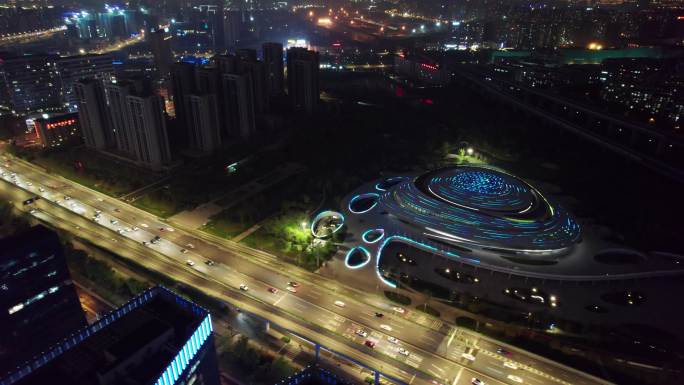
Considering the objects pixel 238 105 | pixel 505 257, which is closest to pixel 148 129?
pixel 238 105

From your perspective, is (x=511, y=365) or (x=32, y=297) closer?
(x=511, y=365)

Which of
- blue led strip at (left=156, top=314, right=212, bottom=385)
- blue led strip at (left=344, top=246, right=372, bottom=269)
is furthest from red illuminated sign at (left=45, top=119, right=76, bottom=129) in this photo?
blue led strip at (left=156, top=314, right=212, bottom=385)

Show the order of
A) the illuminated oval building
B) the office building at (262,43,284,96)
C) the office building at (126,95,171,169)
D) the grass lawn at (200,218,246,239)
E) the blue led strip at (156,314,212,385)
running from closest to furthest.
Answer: the blue led strip at (156,314,212,385), the illuminated oval building, the grass lawn at (200,218,246,239), the office building at (126,95,171,169), the office building at (262,43,284,96)

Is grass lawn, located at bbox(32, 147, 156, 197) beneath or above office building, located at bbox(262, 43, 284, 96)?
beneath

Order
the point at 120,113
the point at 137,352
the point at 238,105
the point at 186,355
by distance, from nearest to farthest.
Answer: the point at 137,352 < the point at 186,355 < the point at 120,113 < the point at 238,105

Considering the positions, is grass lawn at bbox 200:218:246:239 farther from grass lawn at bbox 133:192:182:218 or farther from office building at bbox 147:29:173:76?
office building at bbox 147:29:173:76

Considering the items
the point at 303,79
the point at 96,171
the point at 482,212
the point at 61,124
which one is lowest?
the point at 96,171

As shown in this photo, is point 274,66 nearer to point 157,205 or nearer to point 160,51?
point 160,51
